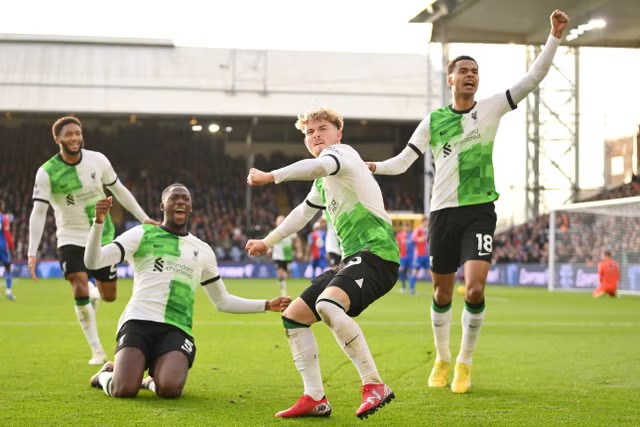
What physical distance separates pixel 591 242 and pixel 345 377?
79.0 ft

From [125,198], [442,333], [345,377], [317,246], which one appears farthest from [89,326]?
[317,246]

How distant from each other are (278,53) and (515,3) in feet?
47.5

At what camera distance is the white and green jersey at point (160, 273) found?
7.52 meters

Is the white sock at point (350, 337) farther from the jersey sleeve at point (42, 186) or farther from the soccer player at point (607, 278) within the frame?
the soccer player at point (607, 278)

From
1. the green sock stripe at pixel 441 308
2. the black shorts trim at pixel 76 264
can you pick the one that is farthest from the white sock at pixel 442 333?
the black shorts trim at pixel 76 264

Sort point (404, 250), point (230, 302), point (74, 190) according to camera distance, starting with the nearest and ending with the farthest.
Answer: point (230, 302)
point (74, 190)
point (404, 250)

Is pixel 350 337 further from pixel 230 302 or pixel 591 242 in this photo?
pixel 591 242

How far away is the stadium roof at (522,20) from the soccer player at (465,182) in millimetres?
27492

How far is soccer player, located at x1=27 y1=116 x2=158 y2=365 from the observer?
9.70 m

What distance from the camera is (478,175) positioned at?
7.76 meters

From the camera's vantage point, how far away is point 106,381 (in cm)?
739

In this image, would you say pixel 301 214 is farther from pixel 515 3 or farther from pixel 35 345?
pixel 515 3

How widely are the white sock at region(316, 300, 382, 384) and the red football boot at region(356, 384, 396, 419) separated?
0.06 metres

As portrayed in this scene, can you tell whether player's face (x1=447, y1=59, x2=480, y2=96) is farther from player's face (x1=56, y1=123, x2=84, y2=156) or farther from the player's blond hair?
player's face (x1=56, y1=123, x2=84, y2=156)
